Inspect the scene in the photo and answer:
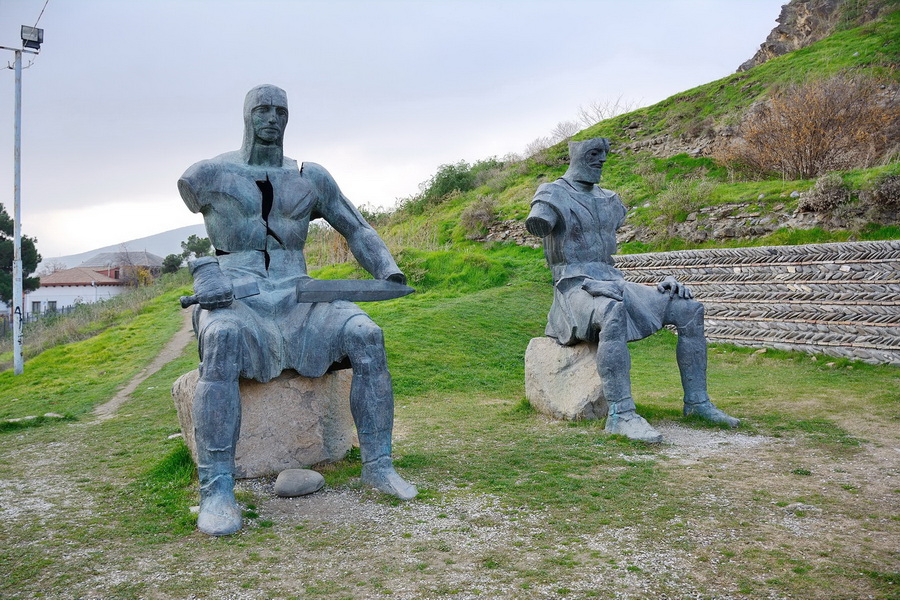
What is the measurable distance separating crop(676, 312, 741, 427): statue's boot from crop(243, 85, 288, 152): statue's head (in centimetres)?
387

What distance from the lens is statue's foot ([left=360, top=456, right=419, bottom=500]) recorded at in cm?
446

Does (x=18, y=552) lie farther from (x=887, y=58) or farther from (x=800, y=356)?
(x=887, y=58)

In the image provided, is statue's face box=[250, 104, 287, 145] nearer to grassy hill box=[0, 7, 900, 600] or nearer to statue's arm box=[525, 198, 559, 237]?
grassy hill box=[0, 7, 900, 600]

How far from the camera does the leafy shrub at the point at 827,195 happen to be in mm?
13164

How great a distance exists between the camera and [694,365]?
6.55 meters

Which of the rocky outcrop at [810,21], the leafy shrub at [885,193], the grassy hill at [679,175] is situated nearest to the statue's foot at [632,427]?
the grassy hill at [679,175]

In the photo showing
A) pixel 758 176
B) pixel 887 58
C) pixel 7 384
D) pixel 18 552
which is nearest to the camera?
pixel 18 552

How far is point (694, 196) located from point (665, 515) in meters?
13.3

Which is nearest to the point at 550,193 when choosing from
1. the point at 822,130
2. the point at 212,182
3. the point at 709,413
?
the point at 709,413

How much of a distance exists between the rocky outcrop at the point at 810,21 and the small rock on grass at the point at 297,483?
98.5 ft

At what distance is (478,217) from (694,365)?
15686mm

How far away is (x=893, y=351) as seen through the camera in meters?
10.0

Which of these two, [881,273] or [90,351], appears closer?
[881,273]

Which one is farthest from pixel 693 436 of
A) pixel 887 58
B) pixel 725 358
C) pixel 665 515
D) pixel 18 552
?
pixel 887 58
